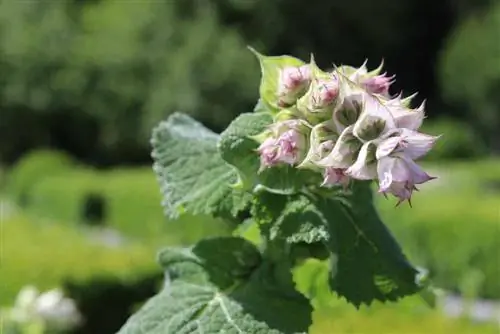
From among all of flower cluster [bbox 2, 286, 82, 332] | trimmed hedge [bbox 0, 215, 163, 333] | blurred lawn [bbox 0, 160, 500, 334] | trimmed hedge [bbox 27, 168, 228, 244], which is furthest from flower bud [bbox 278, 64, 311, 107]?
trimmed hedge [bbox 27, 168, 228, 244]

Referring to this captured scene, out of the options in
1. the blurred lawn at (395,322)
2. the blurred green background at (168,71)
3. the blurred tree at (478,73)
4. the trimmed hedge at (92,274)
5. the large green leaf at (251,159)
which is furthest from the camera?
the blurred tree at (478,73)

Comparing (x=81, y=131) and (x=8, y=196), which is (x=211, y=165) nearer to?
(x=8, y=196)

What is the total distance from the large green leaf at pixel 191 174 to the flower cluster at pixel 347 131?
148 millimetres

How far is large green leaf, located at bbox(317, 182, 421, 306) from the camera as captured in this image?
1.12 metres

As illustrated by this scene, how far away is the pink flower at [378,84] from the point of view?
917 millimetres

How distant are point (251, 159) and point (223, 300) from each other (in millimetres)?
169

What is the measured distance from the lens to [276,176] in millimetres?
1007

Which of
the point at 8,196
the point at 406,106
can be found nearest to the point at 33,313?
the point at 406,106

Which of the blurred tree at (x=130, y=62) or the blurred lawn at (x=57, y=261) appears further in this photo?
the blurred tree at (x=130, y=62)

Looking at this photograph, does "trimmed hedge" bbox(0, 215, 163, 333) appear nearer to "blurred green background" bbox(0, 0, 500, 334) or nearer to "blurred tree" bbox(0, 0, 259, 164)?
"blurred green background" bbox(0, 0, 500, 334)

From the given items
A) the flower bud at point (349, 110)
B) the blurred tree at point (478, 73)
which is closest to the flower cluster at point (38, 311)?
the flower bud at point (349, 110)

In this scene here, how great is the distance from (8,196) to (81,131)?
701 centimetres

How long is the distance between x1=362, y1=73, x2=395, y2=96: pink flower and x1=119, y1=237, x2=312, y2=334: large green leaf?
0.91 ft

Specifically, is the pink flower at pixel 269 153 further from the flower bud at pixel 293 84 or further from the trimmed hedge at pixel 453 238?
the trimmed hedge at pixel 453 238
